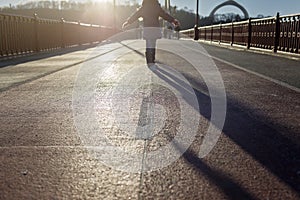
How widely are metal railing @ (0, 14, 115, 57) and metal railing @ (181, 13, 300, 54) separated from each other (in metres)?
9.71

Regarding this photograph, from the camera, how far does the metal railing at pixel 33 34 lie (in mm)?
13312

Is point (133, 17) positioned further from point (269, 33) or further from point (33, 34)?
point (33, 34)

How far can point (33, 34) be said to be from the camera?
16.2 metres

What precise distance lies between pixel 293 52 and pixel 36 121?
1035cm

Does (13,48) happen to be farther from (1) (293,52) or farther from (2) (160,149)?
(2) (160,149)

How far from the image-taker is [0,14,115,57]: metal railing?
1331 centimetres

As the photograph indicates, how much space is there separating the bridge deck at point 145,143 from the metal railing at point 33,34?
26.3 feet

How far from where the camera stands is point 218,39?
88.5ft

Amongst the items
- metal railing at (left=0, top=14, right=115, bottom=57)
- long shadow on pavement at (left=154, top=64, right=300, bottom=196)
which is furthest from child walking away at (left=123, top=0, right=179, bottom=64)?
metal railing at (left=0, top=14, right=115, bottom=57)

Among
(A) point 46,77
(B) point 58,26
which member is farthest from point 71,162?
(B) point 58,26

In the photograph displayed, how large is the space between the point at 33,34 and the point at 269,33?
9.86 metres

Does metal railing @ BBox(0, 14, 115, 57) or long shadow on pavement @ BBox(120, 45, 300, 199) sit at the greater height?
metal railing @ BBox(0, 14, 115, 57)

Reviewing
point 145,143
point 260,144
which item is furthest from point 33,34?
point 260,144

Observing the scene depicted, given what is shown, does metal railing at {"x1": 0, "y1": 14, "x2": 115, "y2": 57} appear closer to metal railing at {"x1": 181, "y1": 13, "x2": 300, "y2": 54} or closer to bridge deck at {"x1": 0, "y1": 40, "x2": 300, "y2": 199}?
bridge deck at {"x1": 0, "y1": 40, "x2": 300, "y2": 199}
